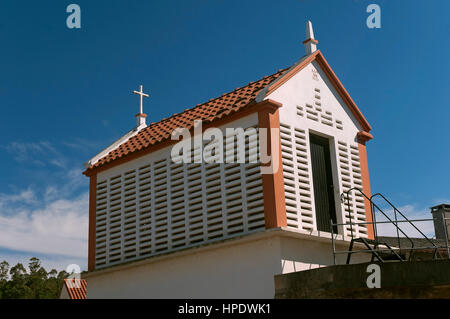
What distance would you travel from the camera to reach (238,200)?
14703 mm

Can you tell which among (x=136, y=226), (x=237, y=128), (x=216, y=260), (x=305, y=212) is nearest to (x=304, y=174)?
(x=305, y=212)

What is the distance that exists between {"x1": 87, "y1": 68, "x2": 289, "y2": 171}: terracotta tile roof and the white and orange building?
0.07 meters

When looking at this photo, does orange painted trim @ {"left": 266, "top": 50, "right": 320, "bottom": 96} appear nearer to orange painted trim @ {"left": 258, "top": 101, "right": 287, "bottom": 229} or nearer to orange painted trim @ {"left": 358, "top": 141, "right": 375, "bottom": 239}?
orange painted trim @ {"left": 258, "top": 101, "right": 287, "bottom": 229}

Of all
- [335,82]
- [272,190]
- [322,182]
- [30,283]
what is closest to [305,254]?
[272,190]

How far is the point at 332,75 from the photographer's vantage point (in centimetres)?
1688

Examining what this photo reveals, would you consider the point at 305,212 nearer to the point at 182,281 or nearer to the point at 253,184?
the point at 253,184

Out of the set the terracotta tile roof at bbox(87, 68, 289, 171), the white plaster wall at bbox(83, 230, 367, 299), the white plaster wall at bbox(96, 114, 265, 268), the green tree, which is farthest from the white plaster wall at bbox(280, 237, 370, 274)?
the green tree

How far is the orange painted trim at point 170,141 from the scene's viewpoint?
14703 millimetres

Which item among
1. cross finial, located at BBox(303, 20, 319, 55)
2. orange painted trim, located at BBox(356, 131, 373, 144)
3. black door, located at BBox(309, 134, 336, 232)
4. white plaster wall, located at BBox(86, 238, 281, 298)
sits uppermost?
cross finial, located at BBox(303, 20, 319, 55)

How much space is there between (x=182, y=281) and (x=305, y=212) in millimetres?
3726

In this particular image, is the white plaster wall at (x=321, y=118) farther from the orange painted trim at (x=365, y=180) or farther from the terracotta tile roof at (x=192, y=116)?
the terracotta tile roof at (x=192, y=116)

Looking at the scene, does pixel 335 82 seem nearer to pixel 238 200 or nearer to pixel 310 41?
pixel 310 41

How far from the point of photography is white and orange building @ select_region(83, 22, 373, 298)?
14070 millimetres

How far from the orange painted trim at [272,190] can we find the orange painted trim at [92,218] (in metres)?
7.04
